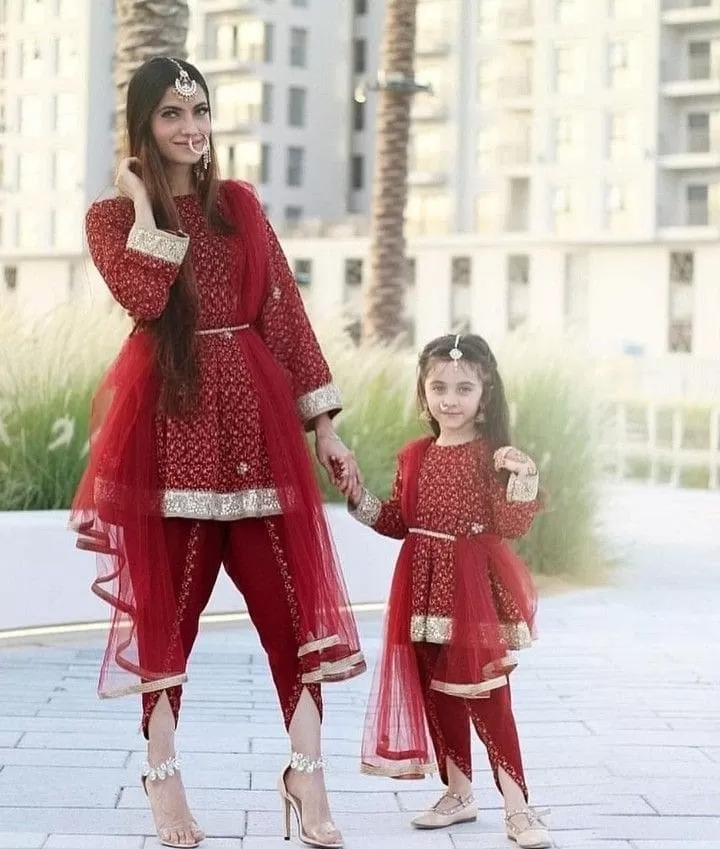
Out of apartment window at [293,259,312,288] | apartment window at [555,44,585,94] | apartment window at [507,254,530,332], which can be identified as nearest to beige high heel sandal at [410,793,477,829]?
apartment window at [555,44,585,94]

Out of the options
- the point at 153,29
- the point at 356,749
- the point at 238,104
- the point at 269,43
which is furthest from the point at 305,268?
the point at 356,749

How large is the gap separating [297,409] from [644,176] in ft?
166

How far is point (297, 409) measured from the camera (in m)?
4.15

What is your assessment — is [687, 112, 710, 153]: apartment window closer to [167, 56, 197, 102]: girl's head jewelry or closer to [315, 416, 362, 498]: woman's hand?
[315, 416, 362, 498]: woman's hand

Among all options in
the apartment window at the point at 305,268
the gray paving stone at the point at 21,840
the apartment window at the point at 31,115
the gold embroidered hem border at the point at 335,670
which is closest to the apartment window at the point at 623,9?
the apartment window at the point at 305,268

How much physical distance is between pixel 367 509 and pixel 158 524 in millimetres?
563

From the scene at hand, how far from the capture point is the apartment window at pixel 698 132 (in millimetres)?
52938

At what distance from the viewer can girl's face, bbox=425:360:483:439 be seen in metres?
4.25

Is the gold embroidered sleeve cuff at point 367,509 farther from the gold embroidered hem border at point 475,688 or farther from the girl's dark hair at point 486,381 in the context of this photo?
the gold embroidered hem border at point 475,688

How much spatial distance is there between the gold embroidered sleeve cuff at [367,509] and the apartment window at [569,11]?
54.3 meters

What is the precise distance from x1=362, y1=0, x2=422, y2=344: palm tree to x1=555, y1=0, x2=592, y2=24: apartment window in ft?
129

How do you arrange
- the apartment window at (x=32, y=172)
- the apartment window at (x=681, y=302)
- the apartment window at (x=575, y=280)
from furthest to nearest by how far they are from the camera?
the apartment window at (x=32, y=172), the apartment window at (x=575, y=280), the apartment window at (x=681, y=302)

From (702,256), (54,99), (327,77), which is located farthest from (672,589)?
(54,99)

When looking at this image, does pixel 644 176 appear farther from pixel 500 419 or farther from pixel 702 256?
pixel 500 419
